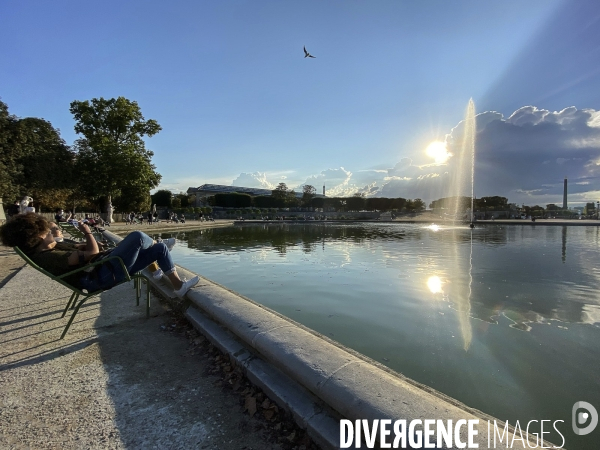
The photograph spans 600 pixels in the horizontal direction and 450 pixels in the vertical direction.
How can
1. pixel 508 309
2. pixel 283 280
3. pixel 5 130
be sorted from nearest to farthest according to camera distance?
pixel 508 309 < pixel 283 280 < pixel 5 130

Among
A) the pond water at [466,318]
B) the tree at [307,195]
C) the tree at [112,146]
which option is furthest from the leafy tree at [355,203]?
the pond water at [466,318]

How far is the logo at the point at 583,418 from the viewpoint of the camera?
252 centimetres

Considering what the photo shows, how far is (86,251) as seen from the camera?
3.00 m

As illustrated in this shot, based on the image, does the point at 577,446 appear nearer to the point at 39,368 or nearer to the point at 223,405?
the point at 223,405

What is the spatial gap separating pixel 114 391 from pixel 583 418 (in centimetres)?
346

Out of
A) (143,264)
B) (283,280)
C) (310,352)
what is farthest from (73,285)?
(283,280)

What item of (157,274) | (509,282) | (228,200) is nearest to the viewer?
(157,274)

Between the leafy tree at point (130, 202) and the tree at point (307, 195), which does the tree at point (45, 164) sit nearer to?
the leafy tree at point (130, 202)

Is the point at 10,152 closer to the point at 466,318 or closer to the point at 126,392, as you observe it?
the point at 126,392

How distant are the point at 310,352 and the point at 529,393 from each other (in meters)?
2.15

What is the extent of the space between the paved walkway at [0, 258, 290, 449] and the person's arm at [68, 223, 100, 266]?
72 cm

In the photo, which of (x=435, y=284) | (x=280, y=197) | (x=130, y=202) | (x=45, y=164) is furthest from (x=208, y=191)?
(x=435, y=284)

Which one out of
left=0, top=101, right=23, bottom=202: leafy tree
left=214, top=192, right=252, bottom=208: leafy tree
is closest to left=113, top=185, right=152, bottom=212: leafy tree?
left=0, top=101, right=23, bottom=202: leafy tree

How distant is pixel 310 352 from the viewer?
221 centimetres
